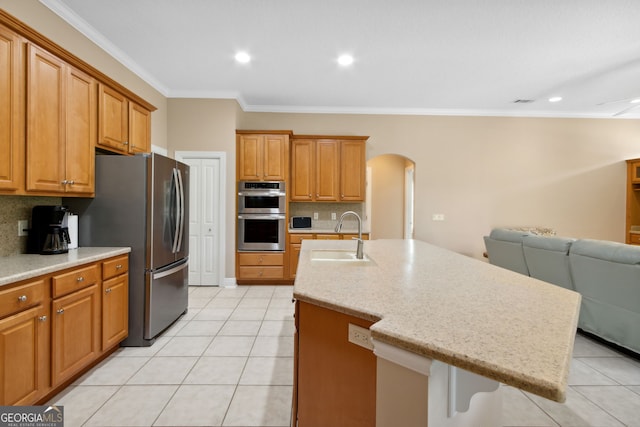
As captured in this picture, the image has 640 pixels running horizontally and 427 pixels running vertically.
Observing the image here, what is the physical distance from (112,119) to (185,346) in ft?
7.12

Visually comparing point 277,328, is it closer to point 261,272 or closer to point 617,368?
point 261,272

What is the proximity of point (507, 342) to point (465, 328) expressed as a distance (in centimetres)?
11

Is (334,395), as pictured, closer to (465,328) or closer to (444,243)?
(465,328)

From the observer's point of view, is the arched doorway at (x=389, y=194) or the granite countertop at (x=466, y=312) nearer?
the granite countertop at (x=466, y=312)

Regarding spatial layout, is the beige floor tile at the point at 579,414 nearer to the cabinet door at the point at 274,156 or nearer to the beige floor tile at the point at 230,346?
the beige floor tile at the point at 230,346

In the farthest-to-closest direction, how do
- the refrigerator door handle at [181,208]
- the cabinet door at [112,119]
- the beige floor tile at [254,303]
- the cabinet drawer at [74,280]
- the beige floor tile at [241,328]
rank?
the beige floor tile at [254,303] < the refrigerator door handle at [181,208] < the beige floor tile at [241,328] < the cabinet door at [112,119] < the cabinet drawer at [74,280]

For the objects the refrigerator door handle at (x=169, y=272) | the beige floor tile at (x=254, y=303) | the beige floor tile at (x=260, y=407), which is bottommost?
the beige floor tile at (x=260, y=407)

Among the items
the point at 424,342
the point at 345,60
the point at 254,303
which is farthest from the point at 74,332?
the point at 345,60

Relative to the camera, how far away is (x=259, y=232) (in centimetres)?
461

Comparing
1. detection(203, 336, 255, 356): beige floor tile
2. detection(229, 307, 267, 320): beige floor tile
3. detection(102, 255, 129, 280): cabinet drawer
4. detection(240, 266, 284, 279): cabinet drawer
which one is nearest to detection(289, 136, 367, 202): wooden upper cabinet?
detection(240, 266, 284, 279): cabinet drawer

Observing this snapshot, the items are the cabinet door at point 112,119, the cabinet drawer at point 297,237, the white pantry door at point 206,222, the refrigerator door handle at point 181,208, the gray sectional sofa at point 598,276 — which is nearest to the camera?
the gray sectional sofa at point 598,276

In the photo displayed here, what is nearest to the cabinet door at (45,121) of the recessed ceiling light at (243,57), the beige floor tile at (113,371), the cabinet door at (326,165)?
the beige floor tile at (113,371)

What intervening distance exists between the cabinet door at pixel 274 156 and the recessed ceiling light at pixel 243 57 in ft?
4.01

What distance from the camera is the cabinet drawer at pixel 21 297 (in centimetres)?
151
